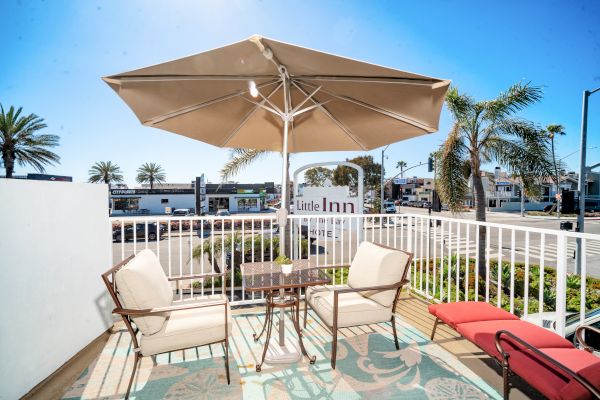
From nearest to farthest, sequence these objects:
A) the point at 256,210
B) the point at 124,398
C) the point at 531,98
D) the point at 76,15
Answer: the point at 124,398 < the point at 76,15 < the point at 531,98 < the point at 256,210

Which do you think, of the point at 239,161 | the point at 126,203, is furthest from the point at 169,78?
the point at 126,203

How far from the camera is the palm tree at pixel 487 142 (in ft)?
24.5

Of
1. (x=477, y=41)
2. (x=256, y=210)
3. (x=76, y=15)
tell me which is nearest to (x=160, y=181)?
(x=256, y=210)

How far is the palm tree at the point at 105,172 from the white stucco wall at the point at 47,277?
152 ft

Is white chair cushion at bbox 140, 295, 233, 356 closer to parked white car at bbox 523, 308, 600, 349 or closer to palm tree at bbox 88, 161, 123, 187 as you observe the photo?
parked white car at bbox 523, 308, 600, 349

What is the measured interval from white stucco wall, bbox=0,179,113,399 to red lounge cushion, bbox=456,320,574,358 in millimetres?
3198

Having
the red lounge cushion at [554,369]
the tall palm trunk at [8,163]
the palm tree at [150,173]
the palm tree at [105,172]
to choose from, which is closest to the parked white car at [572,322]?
the red lounge cushion at [554,369]

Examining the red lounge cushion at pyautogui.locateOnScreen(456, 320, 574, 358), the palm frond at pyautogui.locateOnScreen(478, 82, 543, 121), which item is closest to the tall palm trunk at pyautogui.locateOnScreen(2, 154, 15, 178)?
the red lounge cushion at pyautogui.locateOnScreen(456, 320, 574, 358)

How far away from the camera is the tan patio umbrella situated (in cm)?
204

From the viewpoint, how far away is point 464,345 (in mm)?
2580

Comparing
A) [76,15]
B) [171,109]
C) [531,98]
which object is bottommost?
[171,109]

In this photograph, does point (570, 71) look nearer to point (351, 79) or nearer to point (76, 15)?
point (351, 79)

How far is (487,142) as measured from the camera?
823 cm

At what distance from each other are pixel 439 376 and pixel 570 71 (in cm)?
1845
